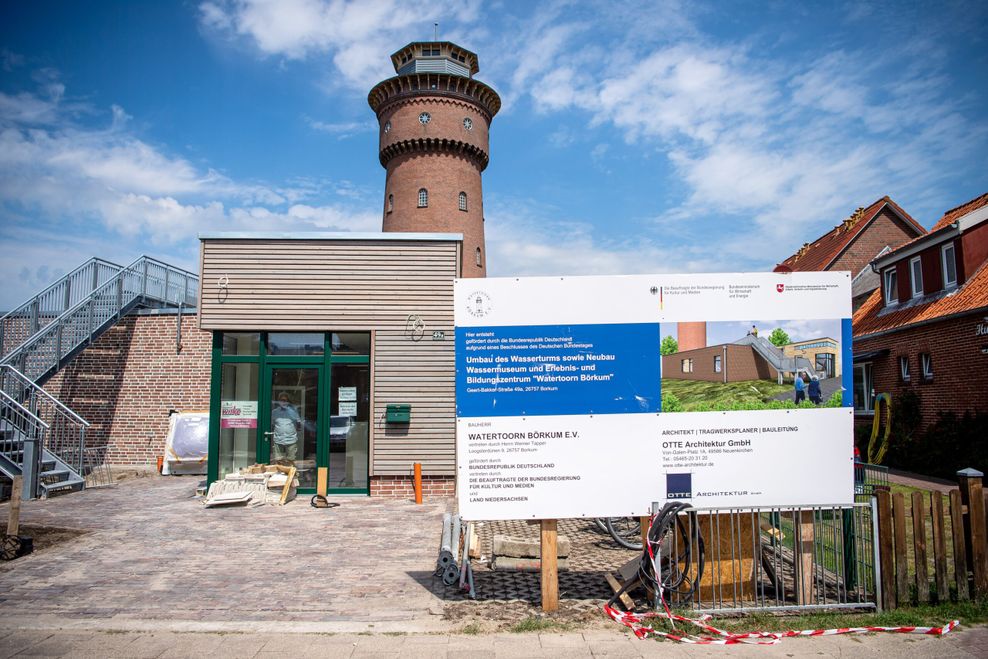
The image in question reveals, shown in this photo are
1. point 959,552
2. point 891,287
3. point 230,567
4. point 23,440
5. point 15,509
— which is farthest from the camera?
point 891,287

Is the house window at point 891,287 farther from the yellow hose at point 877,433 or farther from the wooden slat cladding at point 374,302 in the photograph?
the wooden slat cladding at point 374,302

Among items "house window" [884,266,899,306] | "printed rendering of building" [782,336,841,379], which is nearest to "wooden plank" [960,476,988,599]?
"printed rendering of building" [782,336,841,379]

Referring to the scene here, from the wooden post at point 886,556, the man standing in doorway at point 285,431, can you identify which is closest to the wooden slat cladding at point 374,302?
the man standing in doorway at point 285,431

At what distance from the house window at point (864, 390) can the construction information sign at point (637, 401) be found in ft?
55.3

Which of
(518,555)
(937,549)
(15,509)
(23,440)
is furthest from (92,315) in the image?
(937,549)

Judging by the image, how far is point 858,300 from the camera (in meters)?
26.7

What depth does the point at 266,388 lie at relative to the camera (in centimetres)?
1173

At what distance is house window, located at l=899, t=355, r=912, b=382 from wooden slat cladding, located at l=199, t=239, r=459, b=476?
13863mm

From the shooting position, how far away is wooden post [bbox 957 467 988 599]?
5.63 metres

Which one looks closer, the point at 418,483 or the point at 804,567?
the point at 804,567

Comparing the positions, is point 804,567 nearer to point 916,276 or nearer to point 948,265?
point 948,265

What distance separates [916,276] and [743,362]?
57.0 feet

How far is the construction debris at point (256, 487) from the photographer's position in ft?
34.8

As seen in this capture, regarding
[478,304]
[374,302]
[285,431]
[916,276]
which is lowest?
[285,431]
